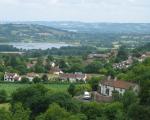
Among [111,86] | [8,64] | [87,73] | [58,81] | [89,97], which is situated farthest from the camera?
[8,64]

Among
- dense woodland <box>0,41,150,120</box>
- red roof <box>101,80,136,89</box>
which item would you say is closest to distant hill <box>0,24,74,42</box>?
red roof <box>101,80,136,89</box>

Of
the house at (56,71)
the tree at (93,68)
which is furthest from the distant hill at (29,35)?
the tree at (93,68)

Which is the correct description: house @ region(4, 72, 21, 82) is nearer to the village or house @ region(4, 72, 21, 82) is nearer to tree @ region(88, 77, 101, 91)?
the village

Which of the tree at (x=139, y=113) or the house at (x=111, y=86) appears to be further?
the house at (x=111, y=86)

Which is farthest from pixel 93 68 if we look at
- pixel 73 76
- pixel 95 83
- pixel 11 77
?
pixel 95 83

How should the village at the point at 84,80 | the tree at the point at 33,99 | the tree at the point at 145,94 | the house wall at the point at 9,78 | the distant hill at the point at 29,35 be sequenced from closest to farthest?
the tree at the point at 145,94 < the tree at the point at 33,99 < the village at the point at 84,80 < the house wall at the point at 9,78 < the distant hill at the point at 29,35

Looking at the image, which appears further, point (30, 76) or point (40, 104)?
point (30, 76)

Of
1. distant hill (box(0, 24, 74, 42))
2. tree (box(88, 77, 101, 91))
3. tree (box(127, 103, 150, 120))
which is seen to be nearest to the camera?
tree (box(127, 103, 150, 120))

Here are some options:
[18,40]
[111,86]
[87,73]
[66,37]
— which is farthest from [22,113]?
[66,37]

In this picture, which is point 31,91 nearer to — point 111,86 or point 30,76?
point 111,86

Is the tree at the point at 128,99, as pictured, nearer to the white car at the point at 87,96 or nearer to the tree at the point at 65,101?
the tree at the point at 65,101

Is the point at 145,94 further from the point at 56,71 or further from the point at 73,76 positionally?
the point at 56,71
